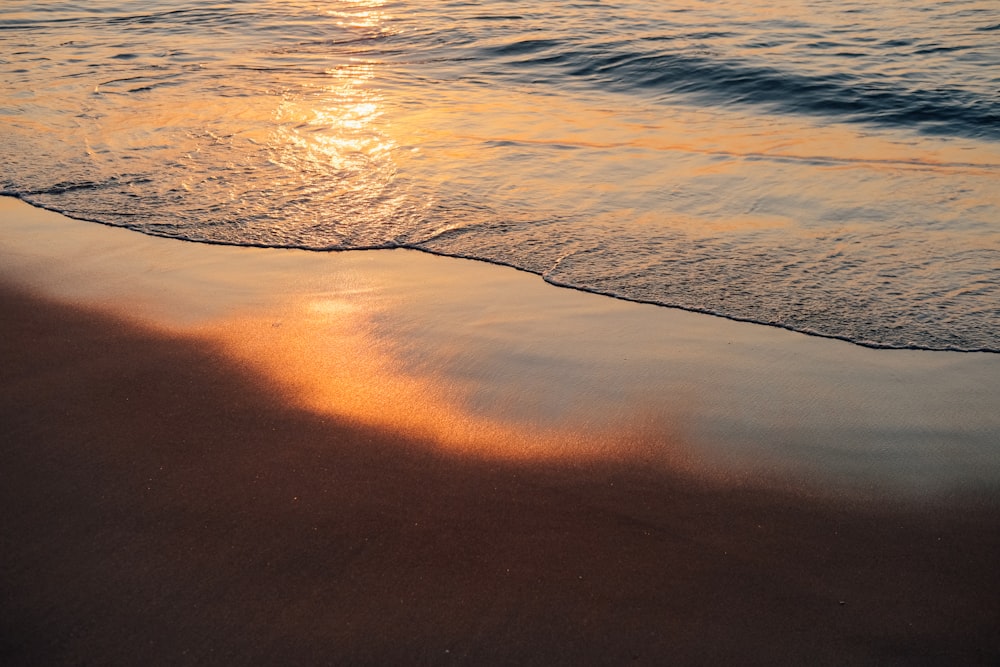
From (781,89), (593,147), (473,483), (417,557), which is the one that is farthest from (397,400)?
(781,89)

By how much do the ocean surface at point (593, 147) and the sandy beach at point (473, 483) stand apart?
67 cm

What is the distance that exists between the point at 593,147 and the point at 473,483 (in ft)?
14.4

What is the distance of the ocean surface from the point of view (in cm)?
462

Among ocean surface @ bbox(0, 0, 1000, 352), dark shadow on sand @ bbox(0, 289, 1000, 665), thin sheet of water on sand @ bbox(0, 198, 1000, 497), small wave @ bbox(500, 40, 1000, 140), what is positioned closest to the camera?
dark shadow on sand @ bbox(0, 289, 1000, 665)

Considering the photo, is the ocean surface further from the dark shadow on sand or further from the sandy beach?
the dark shadow on sand

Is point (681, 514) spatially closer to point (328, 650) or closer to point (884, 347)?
point (328, 650)

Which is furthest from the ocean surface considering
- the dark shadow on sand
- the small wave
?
the dark shadow on sand

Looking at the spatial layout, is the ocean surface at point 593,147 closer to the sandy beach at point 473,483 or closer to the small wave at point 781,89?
the small wave at point 781,89

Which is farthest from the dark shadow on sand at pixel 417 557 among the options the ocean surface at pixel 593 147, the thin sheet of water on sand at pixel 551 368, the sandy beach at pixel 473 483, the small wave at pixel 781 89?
the small wave at pixel 781 89

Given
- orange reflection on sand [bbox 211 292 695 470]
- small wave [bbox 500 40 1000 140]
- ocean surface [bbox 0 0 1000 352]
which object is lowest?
small wave [bbox 500 40 1000 140]

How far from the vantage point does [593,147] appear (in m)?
6.81

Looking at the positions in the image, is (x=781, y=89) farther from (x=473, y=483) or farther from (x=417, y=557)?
(x=417, y=557)

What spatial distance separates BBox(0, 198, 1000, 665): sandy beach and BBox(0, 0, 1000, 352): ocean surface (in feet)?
2.21

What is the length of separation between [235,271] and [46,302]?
2.81 feet
